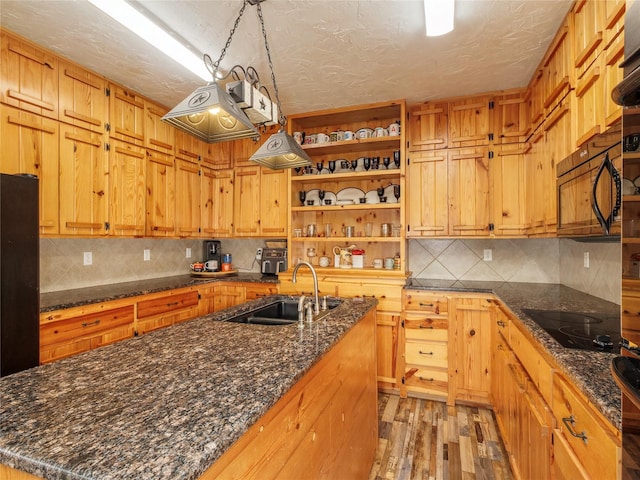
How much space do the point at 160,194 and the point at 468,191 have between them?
9.52ft

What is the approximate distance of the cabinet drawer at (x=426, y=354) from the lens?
2.76 m

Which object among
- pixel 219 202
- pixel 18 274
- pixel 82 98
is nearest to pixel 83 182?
pixel 82 98

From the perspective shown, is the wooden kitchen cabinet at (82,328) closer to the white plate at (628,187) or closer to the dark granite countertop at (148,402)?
the dark granite countertop at (148,402)

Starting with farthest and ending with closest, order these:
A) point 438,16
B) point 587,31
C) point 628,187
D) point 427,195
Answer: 1. point 427,195
2. point 438,16
3. point 587,31
4. point 628,187

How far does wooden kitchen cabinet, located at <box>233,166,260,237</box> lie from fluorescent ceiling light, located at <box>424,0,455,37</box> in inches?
88.7

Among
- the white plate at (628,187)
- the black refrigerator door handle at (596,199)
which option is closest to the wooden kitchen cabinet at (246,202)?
the black refrigerator door handle at (596,199)

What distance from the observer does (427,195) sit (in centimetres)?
305

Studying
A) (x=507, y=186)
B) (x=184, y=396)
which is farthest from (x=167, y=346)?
(x=507, y=186)

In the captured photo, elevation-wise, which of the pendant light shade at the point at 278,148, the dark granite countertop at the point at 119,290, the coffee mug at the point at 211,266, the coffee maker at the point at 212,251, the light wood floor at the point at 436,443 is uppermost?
the pendant light shade at the point at 278,148

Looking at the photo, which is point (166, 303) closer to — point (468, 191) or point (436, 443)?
point (436, 443)

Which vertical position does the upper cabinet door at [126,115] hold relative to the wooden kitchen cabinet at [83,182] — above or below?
above

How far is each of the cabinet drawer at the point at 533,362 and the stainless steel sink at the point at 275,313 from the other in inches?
38.1

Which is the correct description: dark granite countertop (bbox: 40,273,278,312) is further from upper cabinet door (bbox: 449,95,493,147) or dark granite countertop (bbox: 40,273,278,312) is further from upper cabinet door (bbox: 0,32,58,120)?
upper cabinet door (bbox: 449,95,493,147)

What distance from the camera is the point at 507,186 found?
2840mm
